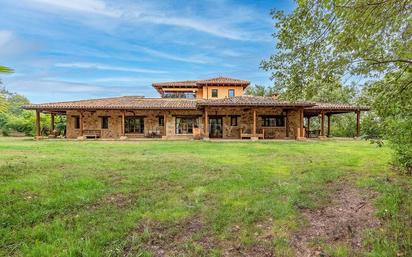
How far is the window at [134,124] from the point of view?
2570 cm

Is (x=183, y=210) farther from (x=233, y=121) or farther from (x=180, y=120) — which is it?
(x=180, y=120)

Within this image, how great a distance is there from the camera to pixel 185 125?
83.7 ft

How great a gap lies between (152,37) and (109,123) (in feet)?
34.2

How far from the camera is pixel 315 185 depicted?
644cm

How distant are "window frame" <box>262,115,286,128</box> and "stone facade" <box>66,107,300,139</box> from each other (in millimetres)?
214

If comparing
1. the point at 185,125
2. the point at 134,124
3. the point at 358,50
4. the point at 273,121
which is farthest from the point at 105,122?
the point at 358,50

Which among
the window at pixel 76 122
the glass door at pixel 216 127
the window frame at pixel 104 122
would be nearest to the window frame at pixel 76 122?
the window at pixel 76 122

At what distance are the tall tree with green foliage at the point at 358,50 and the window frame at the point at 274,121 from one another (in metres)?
17.8

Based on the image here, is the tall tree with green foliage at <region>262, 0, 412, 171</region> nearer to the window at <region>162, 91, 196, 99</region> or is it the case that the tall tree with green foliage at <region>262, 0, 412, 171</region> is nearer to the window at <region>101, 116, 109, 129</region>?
the window at <region>101, 116, 109, 129</region>

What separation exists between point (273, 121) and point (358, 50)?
1913 cm

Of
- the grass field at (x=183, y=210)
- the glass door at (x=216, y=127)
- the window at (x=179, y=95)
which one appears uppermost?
the window at (x=179, y=95)

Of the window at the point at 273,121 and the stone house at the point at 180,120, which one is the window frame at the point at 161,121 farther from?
→ the window at the point at 273,121

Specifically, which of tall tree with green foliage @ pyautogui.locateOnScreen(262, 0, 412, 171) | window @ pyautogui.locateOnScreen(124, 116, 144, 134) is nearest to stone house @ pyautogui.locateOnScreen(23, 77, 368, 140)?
window @ pyautogui.locateOnScreen(124, 116, 144, 134)

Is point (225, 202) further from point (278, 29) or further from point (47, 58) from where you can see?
point (47, 58)
